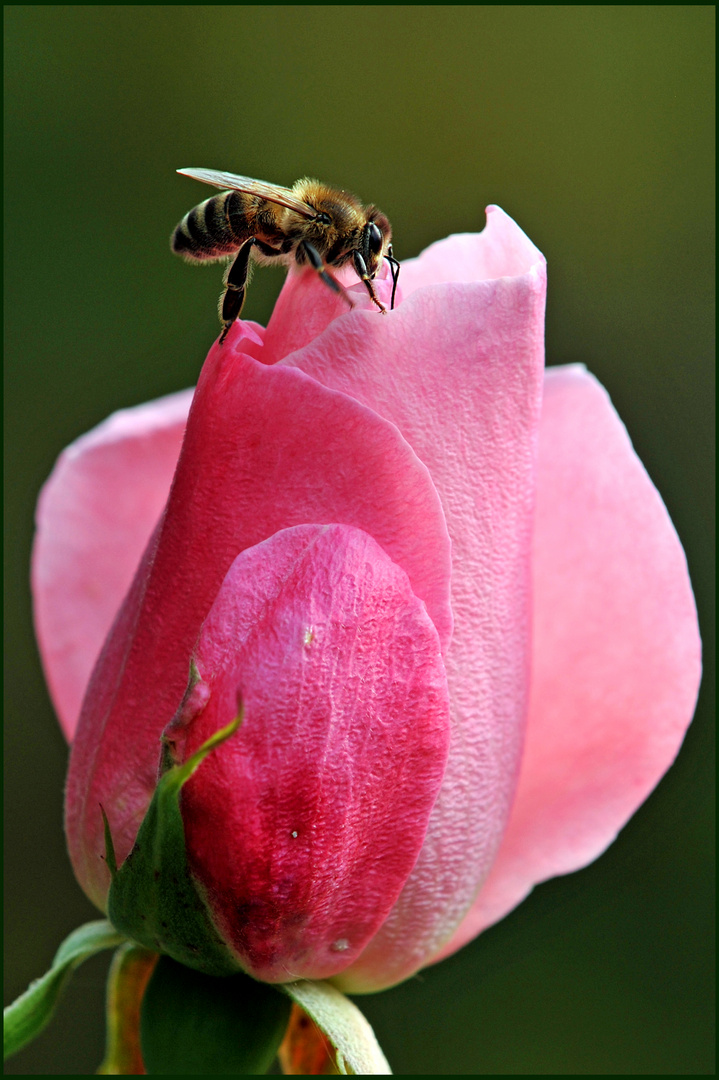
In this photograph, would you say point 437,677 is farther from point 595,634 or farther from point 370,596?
point 595,634

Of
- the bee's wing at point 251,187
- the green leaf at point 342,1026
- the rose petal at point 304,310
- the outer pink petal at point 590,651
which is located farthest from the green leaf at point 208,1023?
the bee's wing at point 251,187

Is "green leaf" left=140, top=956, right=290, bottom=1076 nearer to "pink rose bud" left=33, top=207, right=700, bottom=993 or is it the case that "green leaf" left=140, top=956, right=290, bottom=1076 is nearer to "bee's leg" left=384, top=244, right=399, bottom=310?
"pink rose bud" left=33, top=207, right=700, bottom=993

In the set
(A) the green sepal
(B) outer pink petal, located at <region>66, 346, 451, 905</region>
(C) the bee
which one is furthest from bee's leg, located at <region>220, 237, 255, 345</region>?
(A) the green sepal

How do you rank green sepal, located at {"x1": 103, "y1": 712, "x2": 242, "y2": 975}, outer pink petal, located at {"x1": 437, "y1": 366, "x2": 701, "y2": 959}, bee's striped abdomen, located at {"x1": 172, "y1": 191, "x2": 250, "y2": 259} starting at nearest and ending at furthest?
green sepal, located at {"x1": 103, "y1": 712, "x2": 242, "y2": 975} → outer pink petal, located at {"x1": 437, "y1": 366, "x2": 701, "y2": 959} → bee's striped abdomen, located at {"x1": 172, "y1": 191, "x2": 250, "y2": 259}

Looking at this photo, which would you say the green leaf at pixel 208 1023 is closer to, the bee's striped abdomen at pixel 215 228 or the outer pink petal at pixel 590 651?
the outer pink petal at pixel 590 651

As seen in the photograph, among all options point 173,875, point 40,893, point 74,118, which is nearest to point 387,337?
point 173,875
